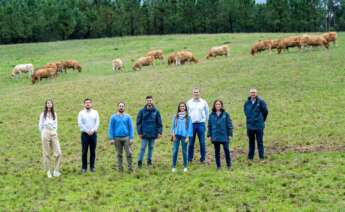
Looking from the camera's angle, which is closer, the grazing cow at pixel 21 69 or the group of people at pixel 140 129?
the group of people at pixel 140 129

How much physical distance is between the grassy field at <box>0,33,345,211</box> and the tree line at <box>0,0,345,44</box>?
39.3 meters

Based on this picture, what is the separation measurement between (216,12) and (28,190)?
75.6 m

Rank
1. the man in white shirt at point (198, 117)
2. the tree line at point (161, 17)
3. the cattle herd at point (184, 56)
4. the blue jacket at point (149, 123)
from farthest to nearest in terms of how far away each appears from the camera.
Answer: the tree line at point (161, 17) → the cattle herd at point (184, 56) → the man in white shirt at point (198, 117) → the blue jacket at point (149, 123)

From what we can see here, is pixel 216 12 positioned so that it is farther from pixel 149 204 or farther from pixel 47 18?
pixel 149 204

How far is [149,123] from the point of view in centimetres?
1505

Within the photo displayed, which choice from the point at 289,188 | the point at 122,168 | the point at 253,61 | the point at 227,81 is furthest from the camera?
the point at 253,61

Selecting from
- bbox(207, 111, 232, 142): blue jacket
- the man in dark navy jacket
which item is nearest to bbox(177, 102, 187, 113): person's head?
bbox(207, 111, 232, 142): blue jacket

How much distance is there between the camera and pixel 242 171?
46.4 ft

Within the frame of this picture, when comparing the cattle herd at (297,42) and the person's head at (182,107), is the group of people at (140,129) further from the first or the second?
the cattle herd at (297,42)

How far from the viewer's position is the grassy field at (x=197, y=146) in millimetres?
12047

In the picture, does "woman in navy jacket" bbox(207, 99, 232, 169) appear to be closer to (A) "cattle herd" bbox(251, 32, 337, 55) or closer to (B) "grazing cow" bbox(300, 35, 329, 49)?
(A) "cattle herd" bbox(251, 32, 337, 55)

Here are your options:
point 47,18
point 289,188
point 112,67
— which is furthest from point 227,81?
point 47,18

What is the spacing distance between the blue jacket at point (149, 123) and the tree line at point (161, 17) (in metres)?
65.0

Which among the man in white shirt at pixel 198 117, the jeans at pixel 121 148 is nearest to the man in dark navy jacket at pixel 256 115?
the man in white shirt at pixel 198 117
